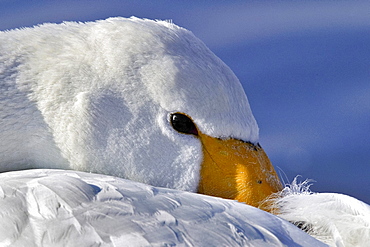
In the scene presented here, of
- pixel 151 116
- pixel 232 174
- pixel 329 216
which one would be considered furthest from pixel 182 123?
pixel 329 216

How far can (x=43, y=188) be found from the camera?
3.40 m

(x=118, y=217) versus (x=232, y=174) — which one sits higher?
(x=232, y=174)

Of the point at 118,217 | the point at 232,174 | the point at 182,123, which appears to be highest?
the point at 182,123

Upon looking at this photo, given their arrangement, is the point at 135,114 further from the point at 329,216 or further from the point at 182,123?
the point at 329,216

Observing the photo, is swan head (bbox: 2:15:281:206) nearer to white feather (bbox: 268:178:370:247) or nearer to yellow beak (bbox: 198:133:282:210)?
yellow beak (bbox: 198:133:282:210)

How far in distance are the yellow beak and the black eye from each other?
0.07m

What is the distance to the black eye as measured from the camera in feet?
13.5

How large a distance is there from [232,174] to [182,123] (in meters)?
0.38

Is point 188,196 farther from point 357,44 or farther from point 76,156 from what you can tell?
point 357,44

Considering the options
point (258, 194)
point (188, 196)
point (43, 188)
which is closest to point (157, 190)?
point (188, 196)

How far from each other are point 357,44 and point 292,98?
1.04 m

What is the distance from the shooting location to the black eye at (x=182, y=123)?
4.10 m

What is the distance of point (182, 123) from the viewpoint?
411cm

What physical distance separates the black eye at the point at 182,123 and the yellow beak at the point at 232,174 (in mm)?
66
